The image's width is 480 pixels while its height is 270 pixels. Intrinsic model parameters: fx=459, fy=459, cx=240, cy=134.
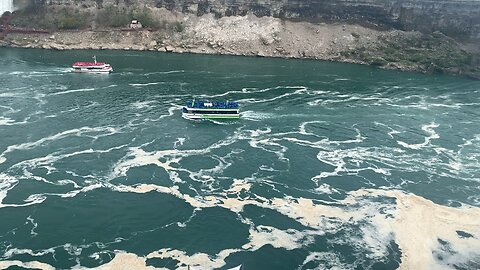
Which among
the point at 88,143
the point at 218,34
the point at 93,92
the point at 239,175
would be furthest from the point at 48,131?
the point at 218,34

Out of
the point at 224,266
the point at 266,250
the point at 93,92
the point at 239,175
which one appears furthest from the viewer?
the point at 93,92

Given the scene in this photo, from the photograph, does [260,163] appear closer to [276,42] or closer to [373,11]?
[276,42]

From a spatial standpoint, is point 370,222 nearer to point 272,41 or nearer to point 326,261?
point 326,261

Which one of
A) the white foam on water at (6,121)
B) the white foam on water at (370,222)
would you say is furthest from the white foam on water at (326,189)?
the white foam on water at (6,121)

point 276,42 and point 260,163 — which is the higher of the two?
point 276,42

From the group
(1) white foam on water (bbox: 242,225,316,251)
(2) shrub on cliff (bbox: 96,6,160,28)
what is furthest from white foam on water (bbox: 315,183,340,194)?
(2) shrub on cliff (bbox: 96,6,160,28)

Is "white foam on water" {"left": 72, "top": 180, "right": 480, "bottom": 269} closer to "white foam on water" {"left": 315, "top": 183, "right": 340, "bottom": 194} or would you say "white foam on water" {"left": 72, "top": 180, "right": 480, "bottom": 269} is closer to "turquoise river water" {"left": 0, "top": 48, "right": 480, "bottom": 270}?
"turquoise river water" {"left": 0, "top": 48, "right": 480, "bottom": 270}

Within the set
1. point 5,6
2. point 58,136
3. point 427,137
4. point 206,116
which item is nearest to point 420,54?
point 427,137

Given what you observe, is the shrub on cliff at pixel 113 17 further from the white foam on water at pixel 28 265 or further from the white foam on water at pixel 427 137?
the white foam on water at pixel 28 265
